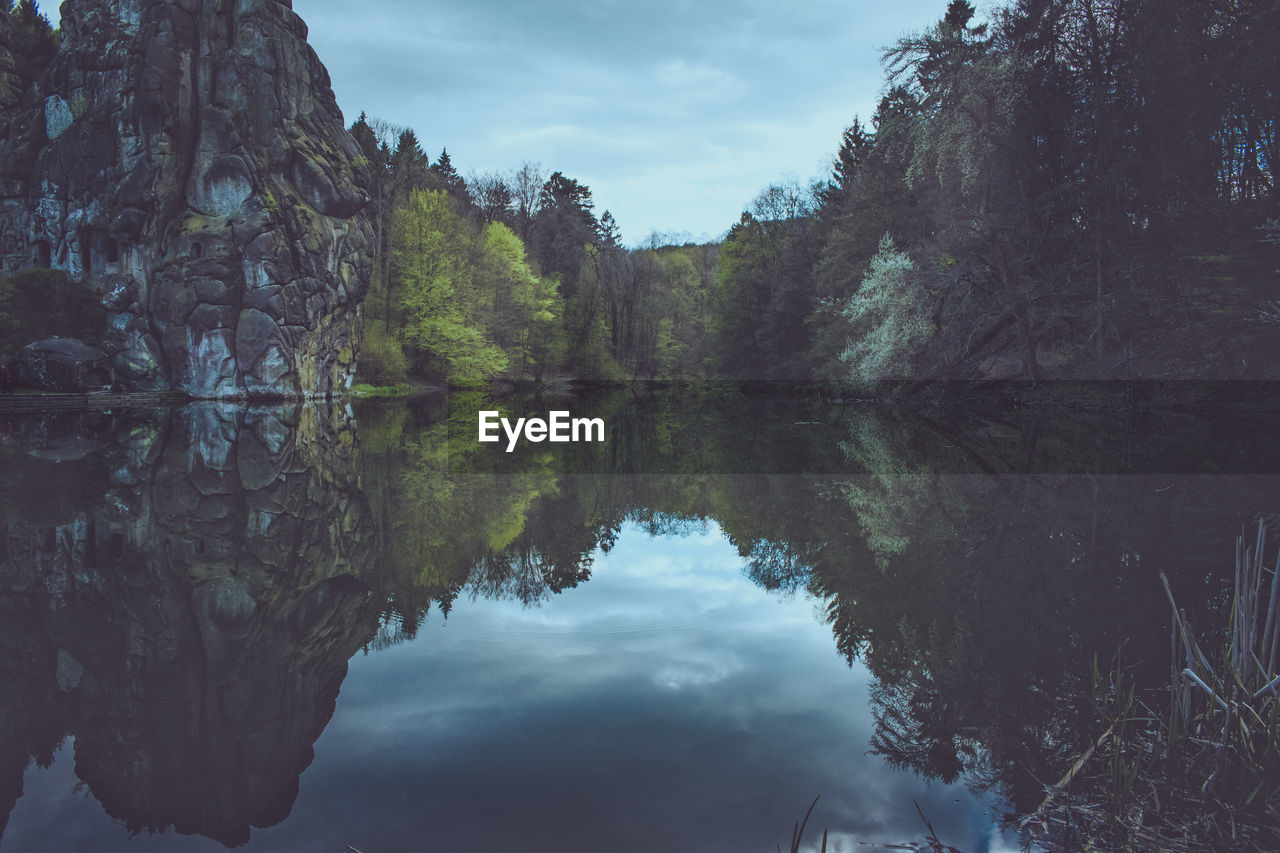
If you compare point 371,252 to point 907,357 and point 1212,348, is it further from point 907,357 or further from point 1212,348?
point 1212,348

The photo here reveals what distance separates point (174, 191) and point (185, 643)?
40.9 meters

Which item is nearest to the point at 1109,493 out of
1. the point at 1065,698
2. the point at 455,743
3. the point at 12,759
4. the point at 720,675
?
the point at 1065,698

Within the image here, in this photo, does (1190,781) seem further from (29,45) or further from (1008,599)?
(29,45)

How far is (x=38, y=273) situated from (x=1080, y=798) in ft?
147

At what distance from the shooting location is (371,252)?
4538 cm

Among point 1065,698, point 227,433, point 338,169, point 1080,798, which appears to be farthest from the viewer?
point 338,169

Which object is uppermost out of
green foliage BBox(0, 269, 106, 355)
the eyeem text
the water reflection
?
green foliage BBox(0, 269, 106, 355)

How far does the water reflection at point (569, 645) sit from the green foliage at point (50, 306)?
1168 inches

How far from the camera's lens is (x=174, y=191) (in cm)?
3822

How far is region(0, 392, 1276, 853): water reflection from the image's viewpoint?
3.39 metres

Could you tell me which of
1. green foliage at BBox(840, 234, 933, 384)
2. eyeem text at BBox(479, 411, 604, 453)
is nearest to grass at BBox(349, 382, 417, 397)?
eyeem text at BBox(479, 411, 604, 453)

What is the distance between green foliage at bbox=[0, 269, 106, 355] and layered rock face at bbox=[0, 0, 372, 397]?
83cm

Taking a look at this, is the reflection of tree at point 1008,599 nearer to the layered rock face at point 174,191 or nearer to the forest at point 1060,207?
the forest at point 1060,207

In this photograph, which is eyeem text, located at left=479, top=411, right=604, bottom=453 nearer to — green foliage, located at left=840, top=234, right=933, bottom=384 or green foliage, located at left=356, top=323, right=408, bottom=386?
green foliage, located at left=840, top=234, right=933, bottom=384
